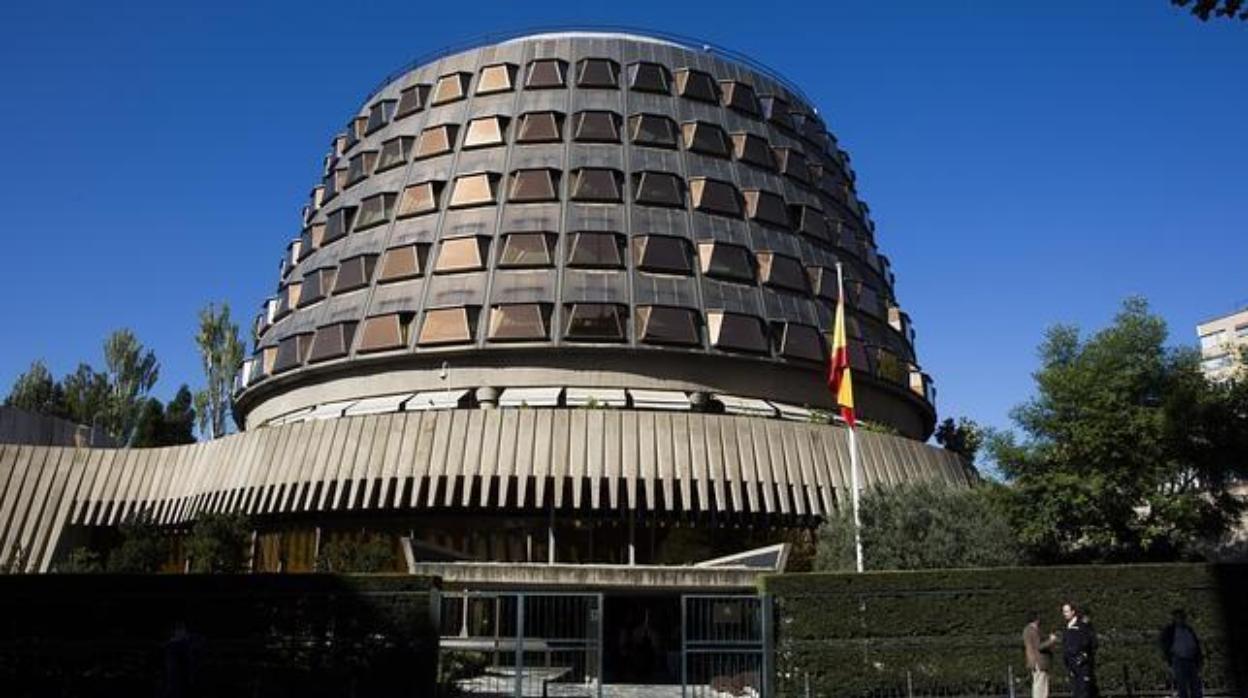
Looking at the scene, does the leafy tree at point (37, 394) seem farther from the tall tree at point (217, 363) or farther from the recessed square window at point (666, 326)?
the recessed square window at point (666, 326)

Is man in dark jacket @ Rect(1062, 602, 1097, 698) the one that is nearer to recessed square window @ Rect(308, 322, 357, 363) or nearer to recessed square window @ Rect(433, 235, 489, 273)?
recessed square window @ Rect(433, 235, 489, 273)

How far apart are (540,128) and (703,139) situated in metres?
7.61

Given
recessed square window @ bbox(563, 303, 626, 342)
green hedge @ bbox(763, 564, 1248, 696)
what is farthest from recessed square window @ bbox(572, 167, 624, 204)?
green hedge @ bbox(763, 564, 1248, 696)

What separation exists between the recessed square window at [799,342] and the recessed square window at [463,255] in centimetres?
1284

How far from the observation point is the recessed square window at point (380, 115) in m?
55.3

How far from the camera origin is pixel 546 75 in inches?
2030

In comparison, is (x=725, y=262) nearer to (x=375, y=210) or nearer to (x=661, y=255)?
(x=661, y=255)

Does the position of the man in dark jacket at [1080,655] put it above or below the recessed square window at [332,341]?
below

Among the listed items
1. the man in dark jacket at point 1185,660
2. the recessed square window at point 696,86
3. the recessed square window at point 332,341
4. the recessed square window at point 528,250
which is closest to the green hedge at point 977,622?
the man in dark jacket at point 1185,660

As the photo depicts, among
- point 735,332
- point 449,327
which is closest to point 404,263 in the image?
point 449,327

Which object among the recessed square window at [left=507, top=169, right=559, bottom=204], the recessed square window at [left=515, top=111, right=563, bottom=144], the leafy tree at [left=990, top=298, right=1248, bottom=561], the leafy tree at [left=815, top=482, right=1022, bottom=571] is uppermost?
the recessed square window at [left=515, top=111, right=563, bottom=144]

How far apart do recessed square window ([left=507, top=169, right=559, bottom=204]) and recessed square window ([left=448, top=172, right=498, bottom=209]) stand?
0.84 m

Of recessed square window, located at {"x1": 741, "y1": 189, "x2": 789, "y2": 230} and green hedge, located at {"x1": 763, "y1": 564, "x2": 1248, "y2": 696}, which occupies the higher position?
recessed square window, located at {"x1": 741, "y1": 189, "x2": 789, "y2": 230}

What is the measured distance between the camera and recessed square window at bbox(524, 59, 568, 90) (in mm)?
51312
